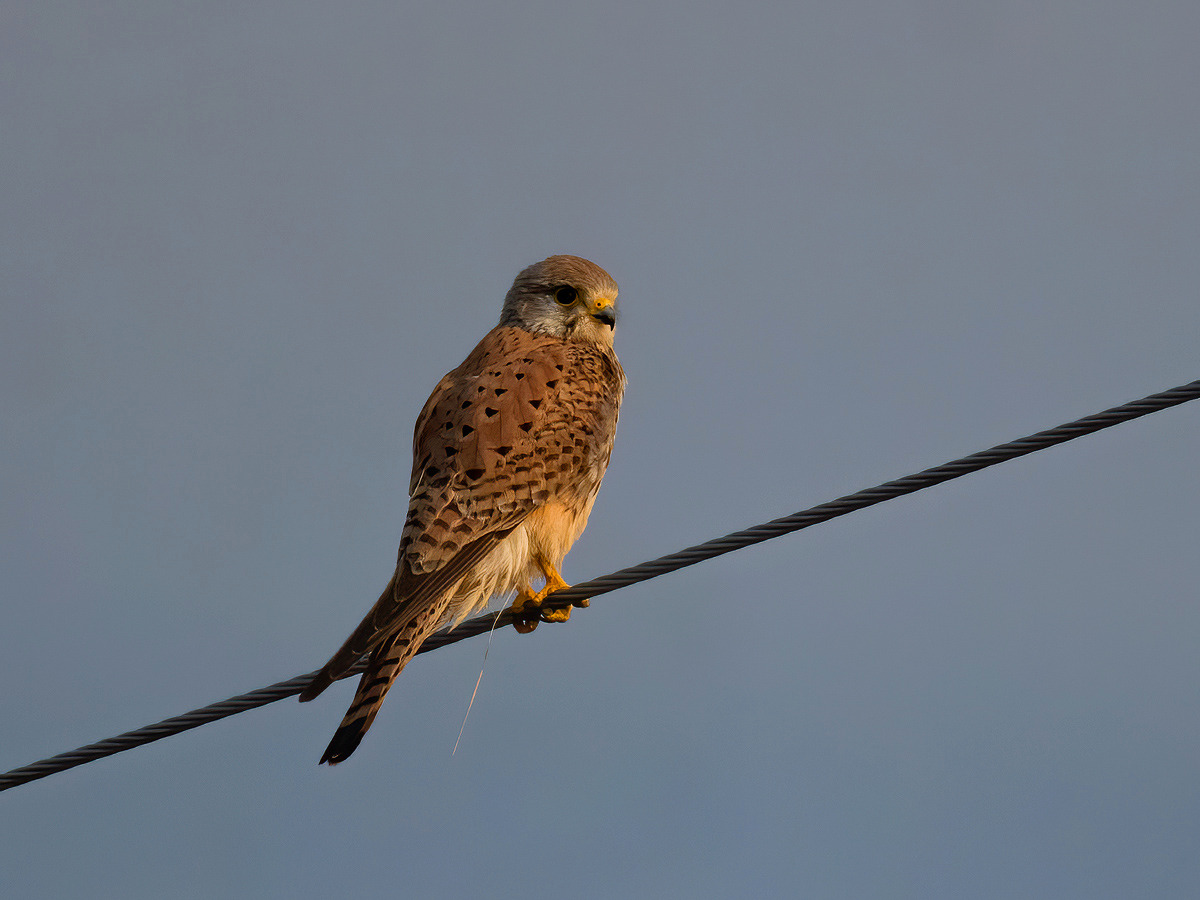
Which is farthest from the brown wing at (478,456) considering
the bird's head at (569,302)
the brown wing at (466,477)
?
the bird's head at (569,302)

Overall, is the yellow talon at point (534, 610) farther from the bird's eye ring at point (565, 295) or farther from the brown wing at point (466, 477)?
the bird's eye ring at point (565, 295)

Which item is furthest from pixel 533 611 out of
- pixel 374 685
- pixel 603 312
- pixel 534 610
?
pixel 603 312

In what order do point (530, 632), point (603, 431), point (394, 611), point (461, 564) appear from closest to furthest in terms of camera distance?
point (394, 611) < point (461, 564) < point (530, 632) < point (603, 431)

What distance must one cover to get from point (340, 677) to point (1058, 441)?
2.00m

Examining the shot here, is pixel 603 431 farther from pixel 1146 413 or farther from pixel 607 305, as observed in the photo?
pixel 1146 413

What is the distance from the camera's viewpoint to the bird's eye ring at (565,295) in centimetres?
521

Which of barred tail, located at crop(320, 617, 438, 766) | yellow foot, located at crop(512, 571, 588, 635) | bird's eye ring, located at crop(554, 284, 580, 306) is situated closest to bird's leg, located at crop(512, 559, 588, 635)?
yellow foot, located at crop(512, 571, 588, 635)

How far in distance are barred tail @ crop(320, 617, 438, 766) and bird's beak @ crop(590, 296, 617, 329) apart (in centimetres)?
177

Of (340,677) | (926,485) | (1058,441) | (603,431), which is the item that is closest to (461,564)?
(340,677)

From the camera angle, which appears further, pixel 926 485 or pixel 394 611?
pixel 394 611

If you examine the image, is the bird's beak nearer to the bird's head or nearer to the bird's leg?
the bird's head

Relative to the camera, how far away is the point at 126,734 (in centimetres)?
322

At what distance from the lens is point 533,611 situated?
14.0 feet

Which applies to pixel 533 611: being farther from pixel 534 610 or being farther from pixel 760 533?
pixel 760 533
